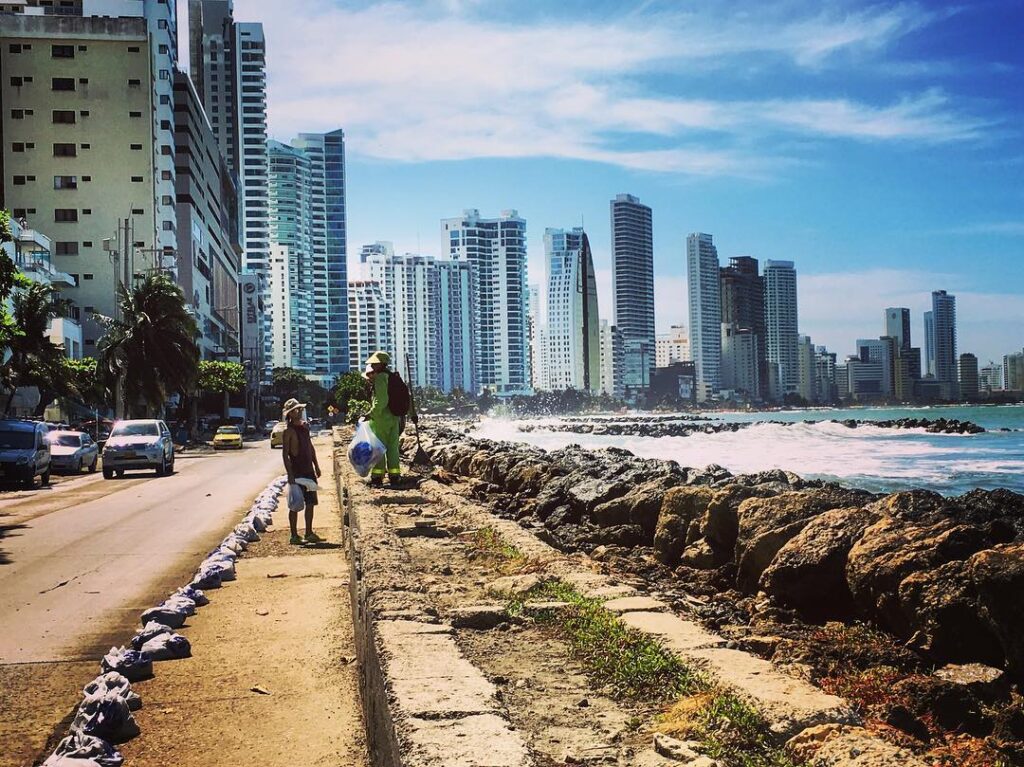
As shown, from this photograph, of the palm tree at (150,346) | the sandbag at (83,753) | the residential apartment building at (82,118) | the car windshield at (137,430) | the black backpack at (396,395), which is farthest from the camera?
the residential apartment building at (82,118)

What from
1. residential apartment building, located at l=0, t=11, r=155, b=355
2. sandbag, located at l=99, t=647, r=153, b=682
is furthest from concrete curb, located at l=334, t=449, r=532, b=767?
residential apartment building, located at l=0, t=11, r=155, b=355

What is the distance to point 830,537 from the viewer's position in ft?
23.9

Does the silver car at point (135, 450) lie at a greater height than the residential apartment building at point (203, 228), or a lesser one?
lesser

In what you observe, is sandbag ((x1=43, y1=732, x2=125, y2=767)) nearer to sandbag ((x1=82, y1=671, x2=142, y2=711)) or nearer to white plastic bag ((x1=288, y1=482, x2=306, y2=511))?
sandbag ((x1=82, y1=671, x2=142, y2=711))

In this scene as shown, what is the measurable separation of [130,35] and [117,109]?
21.8 ft

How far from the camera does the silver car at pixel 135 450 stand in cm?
2917

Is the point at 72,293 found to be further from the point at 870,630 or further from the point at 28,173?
the point at 870,630

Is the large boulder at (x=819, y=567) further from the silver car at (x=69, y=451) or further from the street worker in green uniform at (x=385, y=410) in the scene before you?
the silver car at (x=69, y=451)

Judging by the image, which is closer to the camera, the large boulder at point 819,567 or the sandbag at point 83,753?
the sandbag at point 83,753

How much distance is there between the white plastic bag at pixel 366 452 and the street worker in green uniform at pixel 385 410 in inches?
4.9

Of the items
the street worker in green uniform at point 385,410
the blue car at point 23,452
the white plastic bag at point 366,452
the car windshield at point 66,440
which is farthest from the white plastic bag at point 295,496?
the car windshield at point 66,440

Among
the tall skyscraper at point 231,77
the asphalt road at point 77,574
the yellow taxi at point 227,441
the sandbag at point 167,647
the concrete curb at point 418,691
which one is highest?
the tall skyscraper at point 231,77

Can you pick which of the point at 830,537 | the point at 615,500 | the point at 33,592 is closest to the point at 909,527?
the point at 830,537

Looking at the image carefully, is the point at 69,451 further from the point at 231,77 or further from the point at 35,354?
the point at 231,77
